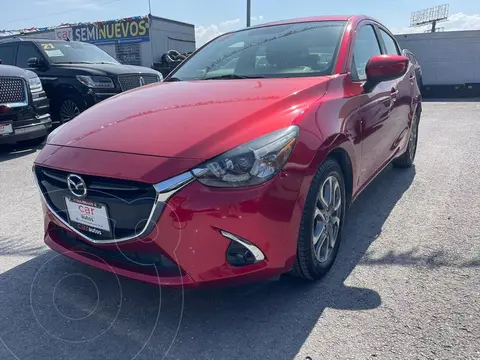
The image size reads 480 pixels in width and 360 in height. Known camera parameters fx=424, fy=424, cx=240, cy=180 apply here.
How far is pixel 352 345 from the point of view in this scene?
2.03 metres

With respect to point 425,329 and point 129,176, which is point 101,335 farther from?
point 425,329

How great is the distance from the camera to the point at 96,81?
24.1 feet

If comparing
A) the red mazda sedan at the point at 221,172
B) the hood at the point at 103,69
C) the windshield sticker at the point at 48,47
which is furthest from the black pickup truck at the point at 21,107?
the red mazda sedan at the point at 221,172

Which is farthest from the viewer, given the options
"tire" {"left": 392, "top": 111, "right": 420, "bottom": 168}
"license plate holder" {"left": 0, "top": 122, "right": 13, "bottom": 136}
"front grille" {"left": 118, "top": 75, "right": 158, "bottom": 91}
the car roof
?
"front grille" {"left": 118, "top": 75, "right": 158, "bottom": 91}

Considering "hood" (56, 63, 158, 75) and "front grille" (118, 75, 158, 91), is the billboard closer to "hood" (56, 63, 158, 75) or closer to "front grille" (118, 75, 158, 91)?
"hood" (56, 63, 158, 75)

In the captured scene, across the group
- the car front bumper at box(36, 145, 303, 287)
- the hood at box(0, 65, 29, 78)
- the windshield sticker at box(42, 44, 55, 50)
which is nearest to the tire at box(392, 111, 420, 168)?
the car front bumper at box(36, 145, 303, 287)

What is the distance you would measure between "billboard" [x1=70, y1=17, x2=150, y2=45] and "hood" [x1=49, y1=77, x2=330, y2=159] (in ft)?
55.4

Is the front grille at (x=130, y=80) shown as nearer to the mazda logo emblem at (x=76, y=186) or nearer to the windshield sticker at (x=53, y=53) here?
the windshield sticker at (x=53, y=53)

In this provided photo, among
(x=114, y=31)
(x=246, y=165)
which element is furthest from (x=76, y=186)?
(x=114, y=31)

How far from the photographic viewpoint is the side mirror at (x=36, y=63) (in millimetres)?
7727

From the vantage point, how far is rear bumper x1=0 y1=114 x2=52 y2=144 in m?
6.12

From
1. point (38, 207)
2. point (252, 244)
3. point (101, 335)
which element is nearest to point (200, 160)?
point (252, 244)

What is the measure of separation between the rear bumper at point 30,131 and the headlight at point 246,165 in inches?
204

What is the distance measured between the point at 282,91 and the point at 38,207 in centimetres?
279
